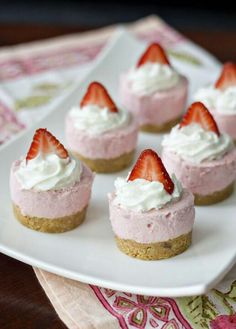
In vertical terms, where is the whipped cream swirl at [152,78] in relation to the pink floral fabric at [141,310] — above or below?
above

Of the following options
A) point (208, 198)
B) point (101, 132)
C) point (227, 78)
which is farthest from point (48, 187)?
point (227, 78)

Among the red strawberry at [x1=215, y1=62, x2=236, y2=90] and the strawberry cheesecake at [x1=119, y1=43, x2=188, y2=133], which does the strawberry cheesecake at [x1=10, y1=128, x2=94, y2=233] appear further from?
the red strawberry at [x1=215, y1=62, x2=236, y2=90]

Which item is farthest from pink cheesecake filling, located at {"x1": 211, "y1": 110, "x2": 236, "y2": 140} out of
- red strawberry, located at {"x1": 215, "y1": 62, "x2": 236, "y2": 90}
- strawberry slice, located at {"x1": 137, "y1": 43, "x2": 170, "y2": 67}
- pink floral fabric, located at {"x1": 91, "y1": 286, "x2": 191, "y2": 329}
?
pink floral fabric, located at {"x1": 91, "y1": 286, "x2": 191, "y2": 329}

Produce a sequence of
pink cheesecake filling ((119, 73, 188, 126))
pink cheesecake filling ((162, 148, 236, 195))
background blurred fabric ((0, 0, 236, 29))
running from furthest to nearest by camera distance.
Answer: background blurred fabric ((0, 0, 236, 29)) < pink cheesecake filling ((119, 73, 188, 126)) < pink cheesecake filling ((162, 148, 236, 195))

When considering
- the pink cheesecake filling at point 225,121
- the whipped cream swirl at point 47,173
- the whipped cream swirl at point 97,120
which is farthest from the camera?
the pink cheesecake filling at point 225,121

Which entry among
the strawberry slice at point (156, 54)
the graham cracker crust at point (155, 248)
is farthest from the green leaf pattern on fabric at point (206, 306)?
the strawberry slice at point (156, 54)

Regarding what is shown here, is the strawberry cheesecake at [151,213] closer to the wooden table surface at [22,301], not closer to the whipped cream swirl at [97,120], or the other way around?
the wooden table surface at [22,301]

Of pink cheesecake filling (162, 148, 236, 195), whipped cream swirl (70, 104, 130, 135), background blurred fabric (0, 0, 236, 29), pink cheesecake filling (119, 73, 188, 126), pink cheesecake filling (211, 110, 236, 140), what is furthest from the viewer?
background blurred fabric (0, 0, 236, 29)
